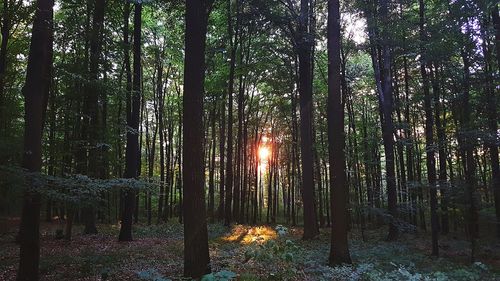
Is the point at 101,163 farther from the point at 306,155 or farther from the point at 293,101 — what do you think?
the point at 293,101

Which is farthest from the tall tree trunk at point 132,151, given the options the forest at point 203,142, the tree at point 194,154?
the tree at point 194,154

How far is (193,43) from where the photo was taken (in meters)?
8.69

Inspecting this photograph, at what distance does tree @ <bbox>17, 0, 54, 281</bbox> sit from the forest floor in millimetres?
1555

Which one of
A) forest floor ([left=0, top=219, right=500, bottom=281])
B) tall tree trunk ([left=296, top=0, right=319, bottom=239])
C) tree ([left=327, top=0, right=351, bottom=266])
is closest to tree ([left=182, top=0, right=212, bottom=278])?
forest floor ([left=0, top=219, right=500, bottom=281])

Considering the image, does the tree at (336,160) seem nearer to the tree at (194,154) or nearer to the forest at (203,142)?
the forest at (203,142)

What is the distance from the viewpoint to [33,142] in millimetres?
7445

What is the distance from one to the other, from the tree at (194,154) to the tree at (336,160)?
4.86m

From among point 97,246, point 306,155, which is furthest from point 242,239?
point 97,246

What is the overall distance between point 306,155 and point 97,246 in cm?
1060

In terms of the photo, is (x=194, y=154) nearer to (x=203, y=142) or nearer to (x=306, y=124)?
(x=203, y=142)

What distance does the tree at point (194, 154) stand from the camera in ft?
27.1

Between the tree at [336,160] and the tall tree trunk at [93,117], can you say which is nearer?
the tree at [336,160]

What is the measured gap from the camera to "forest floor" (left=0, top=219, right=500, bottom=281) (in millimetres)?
9117

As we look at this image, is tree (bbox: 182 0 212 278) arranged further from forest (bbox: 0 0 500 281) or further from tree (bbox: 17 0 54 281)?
tree (bbox: 17 0 54 281)
